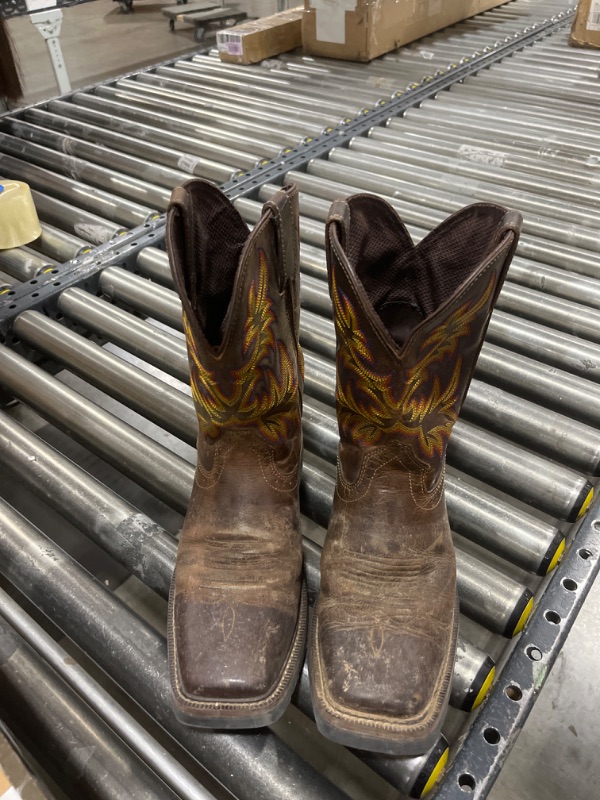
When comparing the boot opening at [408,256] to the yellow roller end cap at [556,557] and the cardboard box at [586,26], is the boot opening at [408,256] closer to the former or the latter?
the yellow roller end cap at [556,557]

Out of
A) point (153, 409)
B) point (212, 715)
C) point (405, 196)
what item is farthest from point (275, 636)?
point (405, 196)

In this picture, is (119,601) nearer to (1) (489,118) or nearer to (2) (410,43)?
(1) (489,118)

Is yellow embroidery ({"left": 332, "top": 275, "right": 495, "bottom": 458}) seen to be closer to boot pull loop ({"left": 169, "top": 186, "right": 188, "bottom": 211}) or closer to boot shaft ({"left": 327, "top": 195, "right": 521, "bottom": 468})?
boot shaft ({"left": 327, "top": 195, "right": 521, "bottom": 468})

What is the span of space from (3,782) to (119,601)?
Answer: 279mm

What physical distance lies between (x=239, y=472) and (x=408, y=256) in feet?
1.26

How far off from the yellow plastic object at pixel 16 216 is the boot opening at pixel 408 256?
3.63 ft

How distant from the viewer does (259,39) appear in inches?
105

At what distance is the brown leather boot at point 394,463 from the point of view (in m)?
0.66

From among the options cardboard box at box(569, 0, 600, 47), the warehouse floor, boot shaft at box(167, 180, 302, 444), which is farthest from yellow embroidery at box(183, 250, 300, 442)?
cardboard box at box(569, 0, 600, 47)

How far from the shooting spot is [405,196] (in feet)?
5.43

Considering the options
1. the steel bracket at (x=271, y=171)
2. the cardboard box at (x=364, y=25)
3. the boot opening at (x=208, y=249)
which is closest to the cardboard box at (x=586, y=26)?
the steel bracket at (x=271, y=171)

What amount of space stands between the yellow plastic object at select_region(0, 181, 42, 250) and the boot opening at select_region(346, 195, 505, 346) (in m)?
1.11

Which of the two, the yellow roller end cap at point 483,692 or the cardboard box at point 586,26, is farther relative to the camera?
the cardboard box at point 586,26

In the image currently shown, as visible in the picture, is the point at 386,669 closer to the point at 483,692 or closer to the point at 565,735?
the point at 483,692
